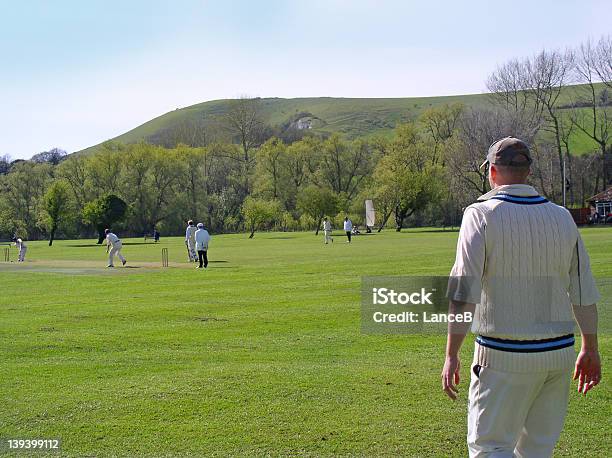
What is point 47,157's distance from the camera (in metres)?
152

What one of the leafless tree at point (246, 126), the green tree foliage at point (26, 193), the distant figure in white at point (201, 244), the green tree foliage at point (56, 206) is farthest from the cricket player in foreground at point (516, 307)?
the leafless tree at point (246, 126)

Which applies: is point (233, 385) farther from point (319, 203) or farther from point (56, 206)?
point (56, 206)

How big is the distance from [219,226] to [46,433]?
4379 inches

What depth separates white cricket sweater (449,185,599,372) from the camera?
14.1ft

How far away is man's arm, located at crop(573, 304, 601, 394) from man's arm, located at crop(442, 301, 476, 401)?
74 centimetres

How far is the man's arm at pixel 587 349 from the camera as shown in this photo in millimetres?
4559

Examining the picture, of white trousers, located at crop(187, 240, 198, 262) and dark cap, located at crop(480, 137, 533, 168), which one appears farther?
white trousers, located at crop(187, 240, 198, 262)

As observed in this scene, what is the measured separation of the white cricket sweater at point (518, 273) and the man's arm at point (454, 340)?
2.2 inches

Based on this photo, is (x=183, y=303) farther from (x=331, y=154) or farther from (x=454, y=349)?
(x=331, y=154)

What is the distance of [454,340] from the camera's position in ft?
14.6

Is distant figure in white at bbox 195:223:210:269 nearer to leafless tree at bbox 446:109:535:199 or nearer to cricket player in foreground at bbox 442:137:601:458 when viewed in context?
cricket player in foreground at bbox 442:137:601:458

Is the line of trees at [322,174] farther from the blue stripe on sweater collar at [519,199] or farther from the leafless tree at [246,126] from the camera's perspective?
the blue stripe on sweater collar at [519,199]

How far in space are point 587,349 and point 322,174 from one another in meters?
107

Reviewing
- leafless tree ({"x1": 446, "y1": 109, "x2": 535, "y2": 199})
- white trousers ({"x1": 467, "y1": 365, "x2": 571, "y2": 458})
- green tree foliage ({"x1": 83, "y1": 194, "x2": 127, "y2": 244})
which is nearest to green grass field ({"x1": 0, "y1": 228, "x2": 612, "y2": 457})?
white trousers ({"x1": 467, "y1": 365, "x2": 571, "y2": 458})
